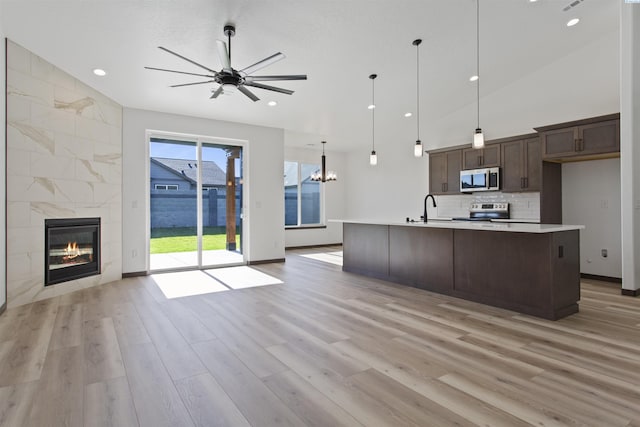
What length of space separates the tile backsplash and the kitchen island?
2087 mm

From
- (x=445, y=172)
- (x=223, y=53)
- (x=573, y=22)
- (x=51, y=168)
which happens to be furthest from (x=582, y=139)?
(x=51, y=168)

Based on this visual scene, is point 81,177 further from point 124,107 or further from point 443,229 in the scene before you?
point 443,229

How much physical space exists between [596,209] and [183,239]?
22.6 ft

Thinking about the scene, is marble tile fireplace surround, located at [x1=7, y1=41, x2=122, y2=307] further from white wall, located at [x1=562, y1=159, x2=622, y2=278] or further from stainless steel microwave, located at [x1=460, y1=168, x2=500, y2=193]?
white wall, located at [x1=562, y1=159, x2=622, y2=278]

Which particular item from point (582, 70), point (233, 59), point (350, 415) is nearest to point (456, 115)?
point (582, 70)

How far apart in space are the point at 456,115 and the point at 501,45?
94.0 inches

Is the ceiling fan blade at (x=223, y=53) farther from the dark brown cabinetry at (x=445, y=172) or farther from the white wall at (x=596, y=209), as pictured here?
the white wall at (x=596, y=209)

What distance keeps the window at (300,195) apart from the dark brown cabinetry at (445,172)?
12.0ft

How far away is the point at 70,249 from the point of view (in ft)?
15.4

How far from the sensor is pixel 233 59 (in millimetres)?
4316

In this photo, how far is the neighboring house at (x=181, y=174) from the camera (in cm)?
602

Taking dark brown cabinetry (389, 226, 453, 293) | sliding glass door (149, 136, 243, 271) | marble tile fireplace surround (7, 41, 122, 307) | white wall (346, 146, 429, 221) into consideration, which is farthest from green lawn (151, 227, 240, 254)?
white wall (346, 146, 429, 221)

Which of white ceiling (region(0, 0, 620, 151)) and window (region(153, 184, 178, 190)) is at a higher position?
white ceiling (region(0, 0, 620, 151))

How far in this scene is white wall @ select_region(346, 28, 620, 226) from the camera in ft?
17.0
